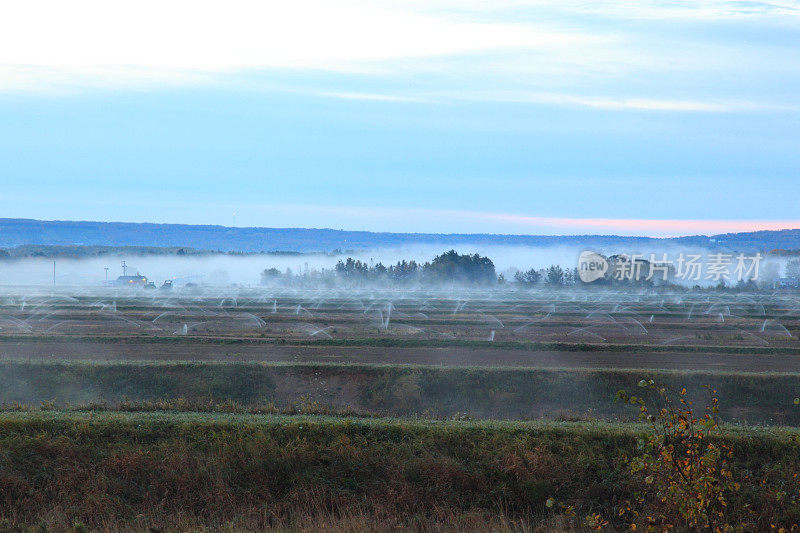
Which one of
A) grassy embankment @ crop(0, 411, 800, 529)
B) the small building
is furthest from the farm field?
the small building

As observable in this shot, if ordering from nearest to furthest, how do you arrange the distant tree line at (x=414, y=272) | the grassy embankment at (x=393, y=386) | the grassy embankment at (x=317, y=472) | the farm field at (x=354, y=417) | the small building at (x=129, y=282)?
the grassy embankment at (x=317, y=472)
the farm field at (x=354, y=417)
the grassy embankment at (x=393, y=386)
the small building at (x=129, y=282)
the distant tree line at (x=414, y=272)

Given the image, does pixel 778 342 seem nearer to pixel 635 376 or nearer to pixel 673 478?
pixel 635 376

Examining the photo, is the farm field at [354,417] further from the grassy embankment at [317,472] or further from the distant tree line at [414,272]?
the distant tree line at [414,272]

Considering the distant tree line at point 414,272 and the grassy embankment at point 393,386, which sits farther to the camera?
the distant tree line at point 414,272

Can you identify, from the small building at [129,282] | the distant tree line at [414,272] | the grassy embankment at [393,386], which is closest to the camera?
the grassy embankment at [393,386]

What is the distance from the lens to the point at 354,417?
12711 mm

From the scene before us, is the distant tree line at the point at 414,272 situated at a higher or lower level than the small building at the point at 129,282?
higher

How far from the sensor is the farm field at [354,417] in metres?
9.38

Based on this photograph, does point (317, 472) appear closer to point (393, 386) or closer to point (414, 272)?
point (393, 386)

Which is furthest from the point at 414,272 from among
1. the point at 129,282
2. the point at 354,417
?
the point at 354,417

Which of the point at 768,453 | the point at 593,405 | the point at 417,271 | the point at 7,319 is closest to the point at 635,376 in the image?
the point at 593,405

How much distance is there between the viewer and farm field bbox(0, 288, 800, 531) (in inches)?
369

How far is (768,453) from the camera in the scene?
→ 33.2 ft

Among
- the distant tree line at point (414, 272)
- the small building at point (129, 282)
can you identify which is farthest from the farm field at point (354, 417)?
the distant tree line at point (414, 272)
